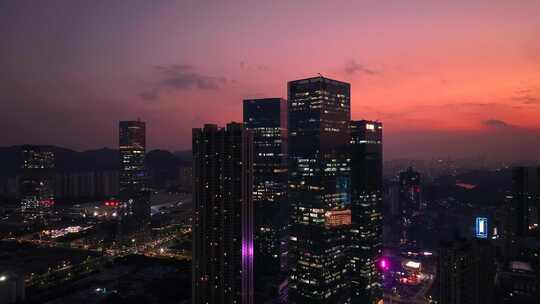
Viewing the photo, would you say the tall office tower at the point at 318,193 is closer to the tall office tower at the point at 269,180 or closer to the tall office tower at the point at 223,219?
the tall office tower at the point at 223,219

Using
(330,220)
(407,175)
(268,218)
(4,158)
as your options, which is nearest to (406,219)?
(407,175)

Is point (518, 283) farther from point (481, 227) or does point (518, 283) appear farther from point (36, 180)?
point (36, 180)

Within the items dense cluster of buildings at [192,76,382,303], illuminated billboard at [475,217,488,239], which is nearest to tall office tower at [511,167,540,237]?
illuminated billboard at [475,217,488,239]

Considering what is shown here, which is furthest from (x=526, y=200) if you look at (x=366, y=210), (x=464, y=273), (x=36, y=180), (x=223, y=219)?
(x=36, y=180)

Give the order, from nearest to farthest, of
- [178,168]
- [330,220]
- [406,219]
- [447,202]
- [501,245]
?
[330,220], [501,245], [406,219], [447,202], [178,168]

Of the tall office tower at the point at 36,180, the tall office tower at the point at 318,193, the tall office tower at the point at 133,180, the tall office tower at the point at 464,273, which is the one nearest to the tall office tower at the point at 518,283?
the tall office tower at the point at 464,273

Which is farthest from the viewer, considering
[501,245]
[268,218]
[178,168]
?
[178,168]

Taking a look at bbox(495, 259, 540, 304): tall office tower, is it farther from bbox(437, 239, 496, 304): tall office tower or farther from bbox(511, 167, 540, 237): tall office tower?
bbox(511, 167, 540, 237): tall office tower

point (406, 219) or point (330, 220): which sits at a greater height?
point (330, 220)

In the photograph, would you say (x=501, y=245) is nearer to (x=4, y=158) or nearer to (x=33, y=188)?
(x=33, y=188)
